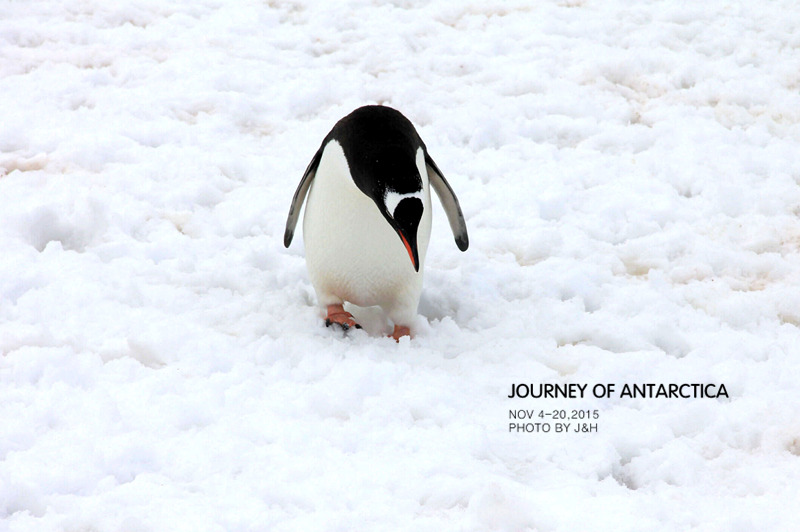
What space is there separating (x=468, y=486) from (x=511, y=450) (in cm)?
32

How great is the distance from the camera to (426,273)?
11.5 feet

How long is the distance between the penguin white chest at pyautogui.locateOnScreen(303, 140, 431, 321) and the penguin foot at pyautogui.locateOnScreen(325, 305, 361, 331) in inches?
1.4

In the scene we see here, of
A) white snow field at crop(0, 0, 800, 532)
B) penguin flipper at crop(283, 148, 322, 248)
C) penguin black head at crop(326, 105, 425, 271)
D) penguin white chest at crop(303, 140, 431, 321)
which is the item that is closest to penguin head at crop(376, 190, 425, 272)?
penguin black head at crop(326, 105, 425, 271)

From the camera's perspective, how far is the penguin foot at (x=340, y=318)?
9.68 ft

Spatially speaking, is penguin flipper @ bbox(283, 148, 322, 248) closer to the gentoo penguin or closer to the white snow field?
the gentoo penguin

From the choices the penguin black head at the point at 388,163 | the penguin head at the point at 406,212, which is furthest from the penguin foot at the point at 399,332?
the penguin head at the point at 406,212

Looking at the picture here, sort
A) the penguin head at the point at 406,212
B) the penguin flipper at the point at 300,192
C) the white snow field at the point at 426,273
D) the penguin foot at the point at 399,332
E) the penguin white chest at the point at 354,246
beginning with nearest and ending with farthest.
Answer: the white snow field at the point at 426,273 < the penguin head at the point at 406,212 < the penguin white chest at the point at 354,246 < the penguin foot at the point at 399,332 < the penguin flipper at the point at 300,192

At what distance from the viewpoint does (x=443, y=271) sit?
354 centimetres

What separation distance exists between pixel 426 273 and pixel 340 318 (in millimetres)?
666

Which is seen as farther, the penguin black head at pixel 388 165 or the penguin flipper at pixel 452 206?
the penguin flipper at pixel 452 206

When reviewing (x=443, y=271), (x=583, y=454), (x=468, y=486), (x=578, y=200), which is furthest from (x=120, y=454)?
(x=578, y=200)

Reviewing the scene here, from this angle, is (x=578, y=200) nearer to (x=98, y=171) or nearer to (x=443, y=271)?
(x=443, y=271)

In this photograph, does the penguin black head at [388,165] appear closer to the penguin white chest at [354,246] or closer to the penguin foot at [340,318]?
the penguin white chest at [354,246]

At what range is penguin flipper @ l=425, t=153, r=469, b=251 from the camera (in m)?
3.19
